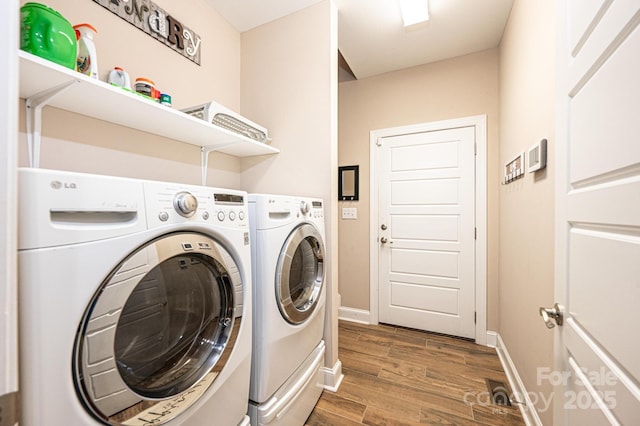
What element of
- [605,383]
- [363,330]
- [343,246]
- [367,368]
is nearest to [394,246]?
[343,246]

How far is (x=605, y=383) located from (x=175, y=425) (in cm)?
109

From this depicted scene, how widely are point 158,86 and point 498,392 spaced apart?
9.31 ft


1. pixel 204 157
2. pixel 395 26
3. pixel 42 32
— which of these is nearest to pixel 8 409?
pixel 42 32

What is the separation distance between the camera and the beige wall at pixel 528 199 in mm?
1134

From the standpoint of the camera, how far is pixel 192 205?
0.74 metres

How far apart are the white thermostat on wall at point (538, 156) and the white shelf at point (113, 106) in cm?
156

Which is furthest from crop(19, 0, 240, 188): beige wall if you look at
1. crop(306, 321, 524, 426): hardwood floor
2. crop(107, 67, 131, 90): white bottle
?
crop(306, 321, 524, 426): hardwood floor

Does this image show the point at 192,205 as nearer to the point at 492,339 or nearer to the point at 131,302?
the point at 131,302

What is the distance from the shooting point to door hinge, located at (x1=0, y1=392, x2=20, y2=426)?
0.41 metres

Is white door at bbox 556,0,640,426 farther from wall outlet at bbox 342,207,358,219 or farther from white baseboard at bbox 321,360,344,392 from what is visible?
wall outlet at bbox 342,207,358,219

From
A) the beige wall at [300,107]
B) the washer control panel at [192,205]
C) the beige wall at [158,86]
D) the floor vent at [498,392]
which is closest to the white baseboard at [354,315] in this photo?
the beige wall at [300,107]

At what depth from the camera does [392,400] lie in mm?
1527

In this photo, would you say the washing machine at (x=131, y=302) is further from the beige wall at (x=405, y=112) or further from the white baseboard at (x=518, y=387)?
the beige wall at (x=405, y=112)

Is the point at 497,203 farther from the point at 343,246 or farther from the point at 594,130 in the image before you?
the point at 594,130
